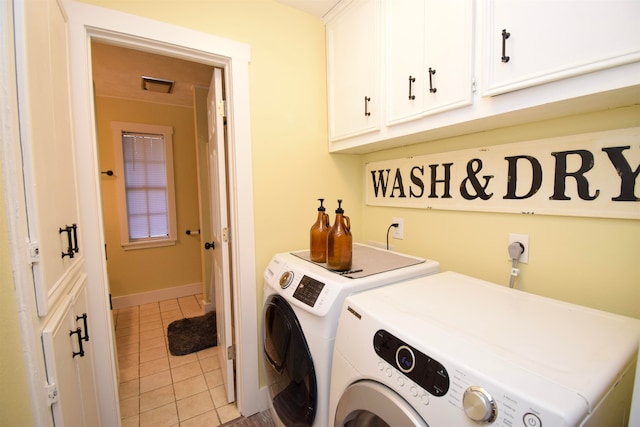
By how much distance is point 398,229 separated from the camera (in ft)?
5.67

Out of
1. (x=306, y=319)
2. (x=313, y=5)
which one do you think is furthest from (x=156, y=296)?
(x=313, y=5)

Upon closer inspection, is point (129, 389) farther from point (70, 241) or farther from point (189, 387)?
point (70, 241)

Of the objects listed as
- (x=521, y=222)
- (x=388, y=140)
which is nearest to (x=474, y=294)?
(x=521, y=222)

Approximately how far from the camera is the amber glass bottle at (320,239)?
1384 millimetres

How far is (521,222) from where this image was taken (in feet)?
3.80

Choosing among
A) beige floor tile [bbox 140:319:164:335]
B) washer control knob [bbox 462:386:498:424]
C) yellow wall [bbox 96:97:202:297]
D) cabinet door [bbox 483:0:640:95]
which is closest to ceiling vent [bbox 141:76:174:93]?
yellow wall [bbox 96:97:202:297]

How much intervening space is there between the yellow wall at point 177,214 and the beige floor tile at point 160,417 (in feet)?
6.80

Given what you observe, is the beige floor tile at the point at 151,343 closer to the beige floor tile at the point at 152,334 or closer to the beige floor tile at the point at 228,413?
the beige floor tile at the point at 152,334

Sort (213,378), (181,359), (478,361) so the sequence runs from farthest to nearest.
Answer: (181,359) < (213,378) < (478,361)

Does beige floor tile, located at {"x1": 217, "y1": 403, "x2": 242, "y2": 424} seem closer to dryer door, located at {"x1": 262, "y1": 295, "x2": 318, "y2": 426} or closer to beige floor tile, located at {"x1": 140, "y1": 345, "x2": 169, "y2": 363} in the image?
dryer door, located at {"x1": 262, "y1": 295, "x2": 318, "y2": 426}

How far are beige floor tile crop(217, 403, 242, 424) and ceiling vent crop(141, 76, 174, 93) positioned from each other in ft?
9.35

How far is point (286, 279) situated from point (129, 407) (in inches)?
58.4

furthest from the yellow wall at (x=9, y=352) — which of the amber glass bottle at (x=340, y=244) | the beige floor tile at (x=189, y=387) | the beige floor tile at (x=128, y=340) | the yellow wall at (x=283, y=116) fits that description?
the beige floor tile at (x=128, y=340)

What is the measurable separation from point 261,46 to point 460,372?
177cm
